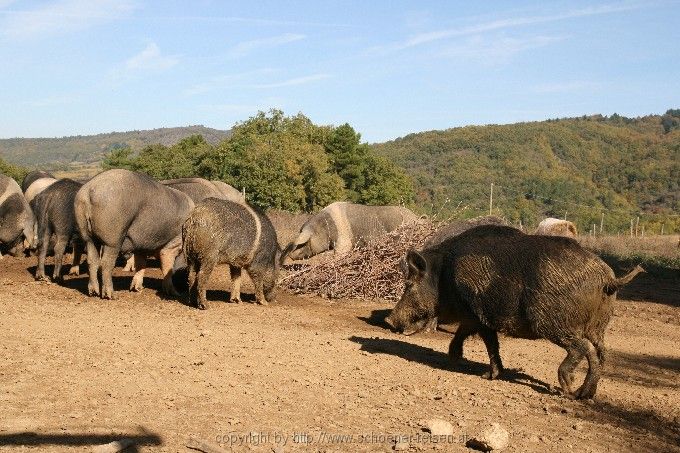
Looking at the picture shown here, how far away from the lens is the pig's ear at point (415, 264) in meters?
8.67

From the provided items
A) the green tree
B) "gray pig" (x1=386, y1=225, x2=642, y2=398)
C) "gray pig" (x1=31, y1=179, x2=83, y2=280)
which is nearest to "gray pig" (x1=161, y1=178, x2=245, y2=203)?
"gray pig" (x1=31, y1=179, x2=83, y2=280)

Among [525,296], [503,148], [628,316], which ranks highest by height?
[503,148]

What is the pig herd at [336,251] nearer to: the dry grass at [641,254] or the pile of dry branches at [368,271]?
the pile of dry branches at [368,271]

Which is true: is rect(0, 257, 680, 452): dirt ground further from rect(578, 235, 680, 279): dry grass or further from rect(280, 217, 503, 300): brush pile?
rect(578, 235, 680, 279): dry grass

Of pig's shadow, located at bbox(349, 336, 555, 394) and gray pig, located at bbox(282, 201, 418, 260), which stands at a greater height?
gray pig, located at bbox(282, 201, 418, 260)

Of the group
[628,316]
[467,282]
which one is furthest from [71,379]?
[628,316]

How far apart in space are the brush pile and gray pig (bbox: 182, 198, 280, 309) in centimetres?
163

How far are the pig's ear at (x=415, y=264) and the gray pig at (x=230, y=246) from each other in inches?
186

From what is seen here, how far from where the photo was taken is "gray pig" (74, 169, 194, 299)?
12.7 meters

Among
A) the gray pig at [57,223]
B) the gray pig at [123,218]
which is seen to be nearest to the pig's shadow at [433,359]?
the gray pig at [123,218]

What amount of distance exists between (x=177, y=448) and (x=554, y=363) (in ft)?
18.1

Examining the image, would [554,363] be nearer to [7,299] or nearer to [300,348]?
[300,348]

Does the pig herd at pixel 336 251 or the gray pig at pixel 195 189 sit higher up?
the gray pig at pixel 195 189

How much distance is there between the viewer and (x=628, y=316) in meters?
14.4
